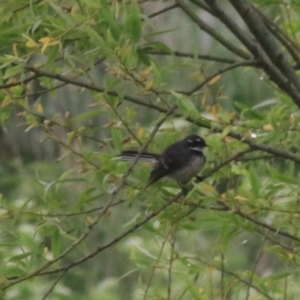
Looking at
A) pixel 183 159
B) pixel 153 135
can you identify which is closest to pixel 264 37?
pixel 153 135

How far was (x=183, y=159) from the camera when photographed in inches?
117

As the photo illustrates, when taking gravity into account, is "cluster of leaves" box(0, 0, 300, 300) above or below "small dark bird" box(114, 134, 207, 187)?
above

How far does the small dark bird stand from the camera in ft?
8.20

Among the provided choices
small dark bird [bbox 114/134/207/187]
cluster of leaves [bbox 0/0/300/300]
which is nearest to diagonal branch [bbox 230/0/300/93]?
cluster of leaves [bbox 0/0/300/300]

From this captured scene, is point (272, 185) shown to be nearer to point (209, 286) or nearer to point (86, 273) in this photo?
point (209, 286)

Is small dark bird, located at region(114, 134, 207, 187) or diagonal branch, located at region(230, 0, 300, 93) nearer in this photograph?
diagonal branch, located at region(230, 0, 300, 93)

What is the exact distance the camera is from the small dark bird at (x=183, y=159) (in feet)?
8.20

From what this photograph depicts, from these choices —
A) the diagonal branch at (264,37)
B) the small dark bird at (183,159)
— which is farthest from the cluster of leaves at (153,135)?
the small dark bird at (183,159)

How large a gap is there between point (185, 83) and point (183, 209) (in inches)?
119

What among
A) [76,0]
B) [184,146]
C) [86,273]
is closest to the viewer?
[76,0]

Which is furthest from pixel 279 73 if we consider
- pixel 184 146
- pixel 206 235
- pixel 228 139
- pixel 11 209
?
pixel 206 235

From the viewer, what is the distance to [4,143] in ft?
19.7

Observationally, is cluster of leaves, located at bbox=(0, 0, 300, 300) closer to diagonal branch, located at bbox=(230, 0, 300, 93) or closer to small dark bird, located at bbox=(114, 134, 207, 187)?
diagonal branch, located at bbox=(230, 0, 300, 93)

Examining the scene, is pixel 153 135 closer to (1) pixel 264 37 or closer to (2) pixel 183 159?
(1) pixel 264 37
